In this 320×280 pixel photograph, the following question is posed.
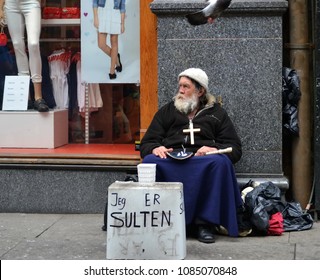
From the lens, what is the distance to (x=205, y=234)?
6867 millimetres

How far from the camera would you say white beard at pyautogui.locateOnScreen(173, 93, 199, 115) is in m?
7.20

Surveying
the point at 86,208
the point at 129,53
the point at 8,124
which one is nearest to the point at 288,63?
the point at 129,53

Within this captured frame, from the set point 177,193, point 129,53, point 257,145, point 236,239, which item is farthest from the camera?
point 129,53

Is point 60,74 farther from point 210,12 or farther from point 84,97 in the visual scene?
point 210,12

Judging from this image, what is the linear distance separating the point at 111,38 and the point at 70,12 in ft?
1.95

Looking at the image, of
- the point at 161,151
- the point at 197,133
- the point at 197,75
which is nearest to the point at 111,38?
the point at 197,75

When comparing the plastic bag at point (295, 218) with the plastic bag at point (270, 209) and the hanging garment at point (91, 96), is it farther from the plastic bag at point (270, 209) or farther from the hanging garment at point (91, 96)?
the hanging garment at point (91, 96)

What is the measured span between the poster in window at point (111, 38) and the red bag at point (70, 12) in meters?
0.13

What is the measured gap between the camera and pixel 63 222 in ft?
25.3

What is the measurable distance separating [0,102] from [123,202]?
3.11 m

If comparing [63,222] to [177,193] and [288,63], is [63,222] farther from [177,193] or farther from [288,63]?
[288,63]

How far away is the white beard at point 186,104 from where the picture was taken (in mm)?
7195

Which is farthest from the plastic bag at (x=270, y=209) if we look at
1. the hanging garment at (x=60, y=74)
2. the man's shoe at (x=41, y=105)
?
the hanging garment at (x=60, y=74)

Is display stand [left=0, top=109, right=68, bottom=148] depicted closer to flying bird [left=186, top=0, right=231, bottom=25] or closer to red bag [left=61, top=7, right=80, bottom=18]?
red bag [left=61, top=7, right=80, bottom=18]
